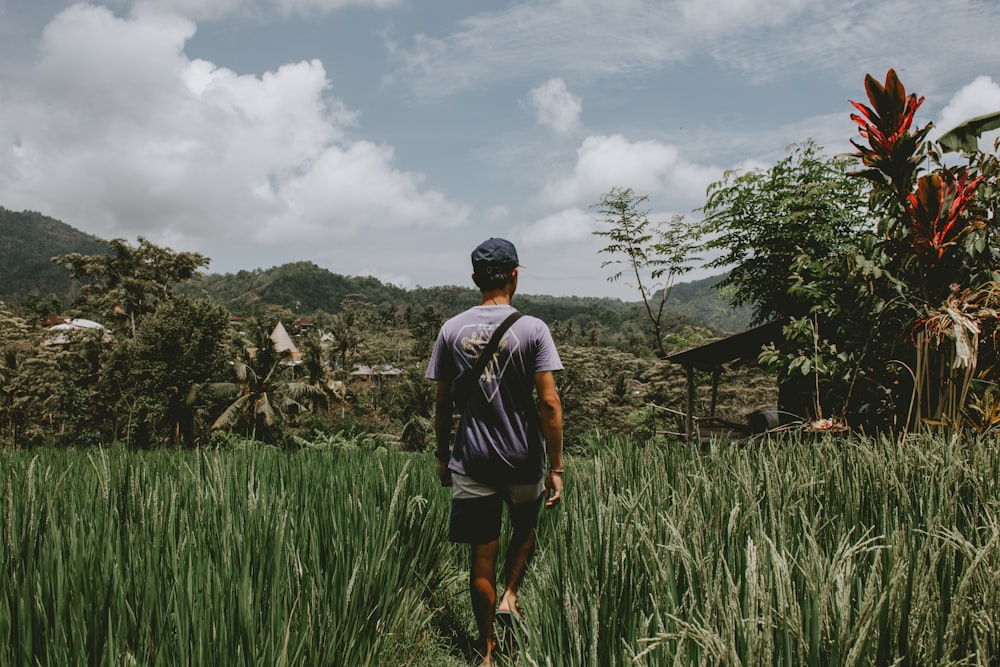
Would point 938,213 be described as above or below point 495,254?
above

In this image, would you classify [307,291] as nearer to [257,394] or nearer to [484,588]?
[257,394]

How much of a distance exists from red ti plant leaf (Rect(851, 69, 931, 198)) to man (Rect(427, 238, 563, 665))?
3.57 metres

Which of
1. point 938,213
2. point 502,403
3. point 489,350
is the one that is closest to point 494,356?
point 489,350

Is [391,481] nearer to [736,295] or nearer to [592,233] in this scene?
[736,295]

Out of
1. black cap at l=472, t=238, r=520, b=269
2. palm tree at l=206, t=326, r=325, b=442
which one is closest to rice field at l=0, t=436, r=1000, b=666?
black cap at l=472, t=238, r=520, b=269

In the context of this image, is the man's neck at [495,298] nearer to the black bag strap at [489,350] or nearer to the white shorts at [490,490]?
the black bag strap at [489,350]

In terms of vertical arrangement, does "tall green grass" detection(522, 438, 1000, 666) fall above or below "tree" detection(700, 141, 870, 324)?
below

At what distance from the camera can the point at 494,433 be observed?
2.18 metres

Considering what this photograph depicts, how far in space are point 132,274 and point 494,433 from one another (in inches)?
1341

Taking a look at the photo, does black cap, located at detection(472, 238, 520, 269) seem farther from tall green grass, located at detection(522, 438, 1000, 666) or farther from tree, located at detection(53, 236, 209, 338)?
tree, located at detection(53, 236, 209, 338)

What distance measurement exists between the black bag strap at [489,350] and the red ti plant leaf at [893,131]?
12.0ft

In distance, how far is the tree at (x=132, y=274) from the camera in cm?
2927

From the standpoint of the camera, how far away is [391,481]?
134 inches

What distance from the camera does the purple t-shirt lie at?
2172 millimetres
